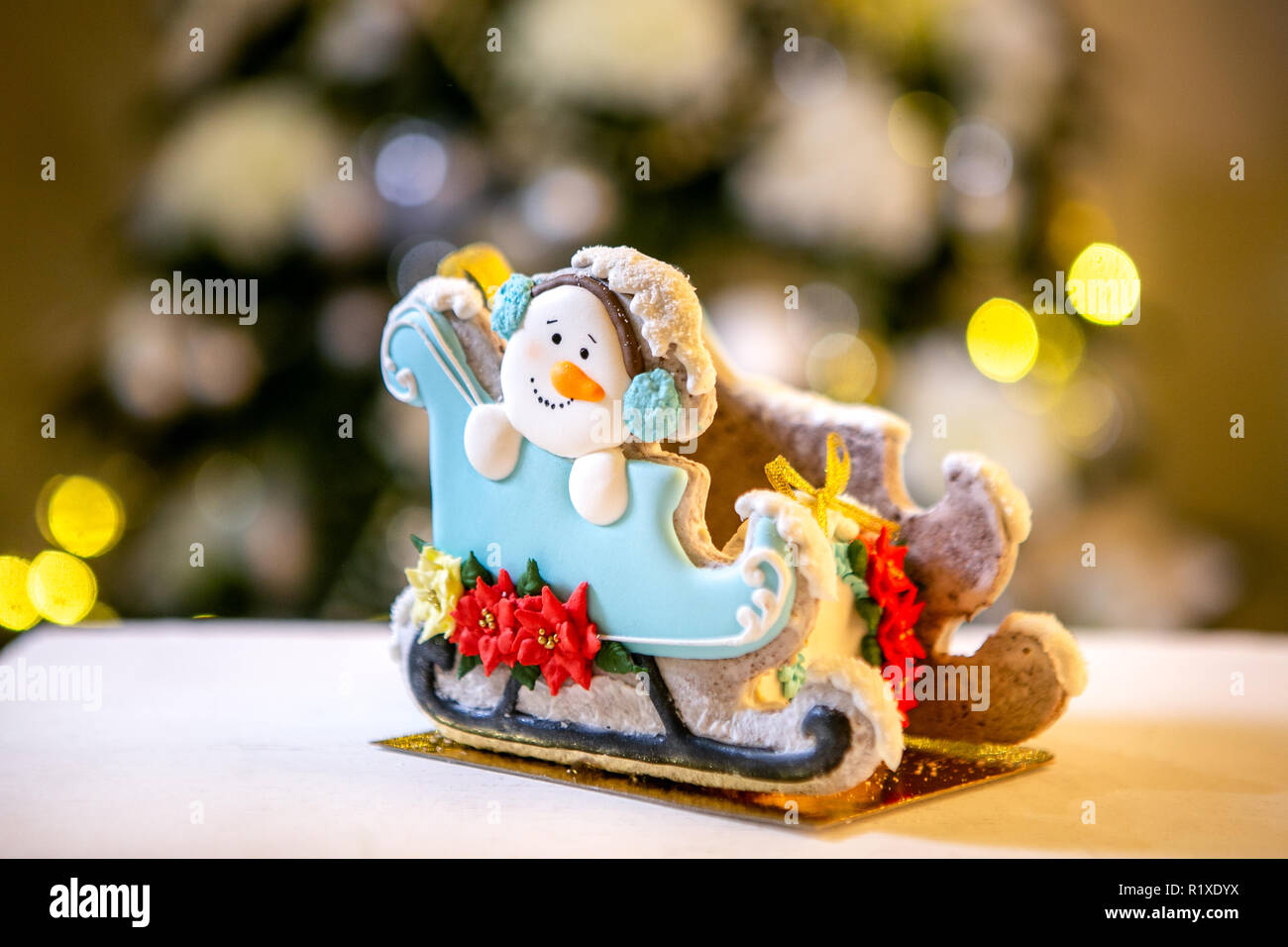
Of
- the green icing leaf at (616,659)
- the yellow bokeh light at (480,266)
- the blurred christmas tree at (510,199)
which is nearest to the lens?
the green icing leaf at (616,659)

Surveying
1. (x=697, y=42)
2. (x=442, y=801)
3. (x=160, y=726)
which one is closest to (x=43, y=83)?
(x=697, y=42)

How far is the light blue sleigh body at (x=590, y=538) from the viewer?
133cm

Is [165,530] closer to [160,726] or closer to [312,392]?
[312,392]

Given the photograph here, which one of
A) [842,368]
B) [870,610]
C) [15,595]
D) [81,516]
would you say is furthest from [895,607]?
[15,595]

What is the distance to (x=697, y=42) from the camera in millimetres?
2383

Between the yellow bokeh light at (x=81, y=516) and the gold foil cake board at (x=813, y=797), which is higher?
the yellow bokeh light at (x=81, y=516)

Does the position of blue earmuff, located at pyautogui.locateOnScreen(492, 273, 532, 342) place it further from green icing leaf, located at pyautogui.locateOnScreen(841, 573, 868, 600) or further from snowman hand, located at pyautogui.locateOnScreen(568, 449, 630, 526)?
green icing leaf, located at pyautogui.locateOnScreen(841, 573, 868, 600)

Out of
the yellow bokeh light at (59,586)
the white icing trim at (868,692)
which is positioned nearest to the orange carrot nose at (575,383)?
the white icing trim at (868,692)

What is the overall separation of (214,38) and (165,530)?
37.7 inches

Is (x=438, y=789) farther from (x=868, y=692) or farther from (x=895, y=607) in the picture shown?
(x=895, y=607)

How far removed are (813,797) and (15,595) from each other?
2281 millimetres

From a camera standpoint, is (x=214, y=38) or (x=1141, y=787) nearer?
(x=1141, y=787)

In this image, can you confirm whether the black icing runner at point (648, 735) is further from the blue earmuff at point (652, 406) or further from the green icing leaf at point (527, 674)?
the blue earmuff at point (652, 406)

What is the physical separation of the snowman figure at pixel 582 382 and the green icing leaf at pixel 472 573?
174 millimetres
